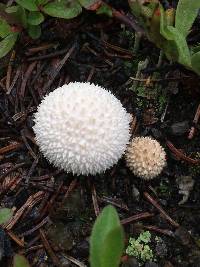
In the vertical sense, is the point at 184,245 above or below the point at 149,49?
below

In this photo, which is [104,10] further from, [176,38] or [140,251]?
[140,251]

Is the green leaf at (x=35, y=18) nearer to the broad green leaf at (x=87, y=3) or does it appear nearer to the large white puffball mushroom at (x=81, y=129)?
the broad green leaf at (x=87, y=3)

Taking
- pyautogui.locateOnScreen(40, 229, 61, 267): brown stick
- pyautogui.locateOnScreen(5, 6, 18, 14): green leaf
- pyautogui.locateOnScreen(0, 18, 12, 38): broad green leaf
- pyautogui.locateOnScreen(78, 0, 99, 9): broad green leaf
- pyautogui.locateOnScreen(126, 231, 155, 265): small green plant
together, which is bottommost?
pyautogui.locateOnScreen(40, 229, 61, 267): brown stick

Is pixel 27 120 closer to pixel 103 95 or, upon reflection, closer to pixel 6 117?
pixel 6 117

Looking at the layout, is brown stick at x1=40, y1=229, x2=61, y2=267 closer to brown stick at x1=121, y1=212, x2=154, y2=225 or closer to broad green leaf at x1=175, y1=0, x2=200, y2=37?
brown stick at x1=121, y1=212, x2=154, y2=225

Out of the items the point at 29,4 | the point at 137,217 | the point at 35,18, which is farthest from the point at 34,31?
the point at 137,217

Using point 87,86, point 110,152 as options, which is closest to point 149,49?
point 87,86

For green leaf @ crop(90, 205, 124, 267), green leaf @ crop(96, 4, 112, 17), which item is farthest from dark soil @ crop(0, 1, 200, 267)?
green leaf @ crop(90, 205, 124, 267)

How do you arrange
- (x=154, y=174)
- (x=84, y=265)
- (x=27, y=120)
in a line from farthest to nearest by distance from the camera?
(x=27, y=120), (x=154, y=174), (x=84, y=265)
